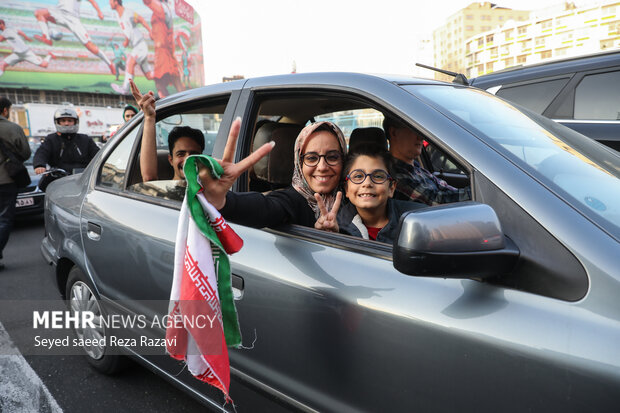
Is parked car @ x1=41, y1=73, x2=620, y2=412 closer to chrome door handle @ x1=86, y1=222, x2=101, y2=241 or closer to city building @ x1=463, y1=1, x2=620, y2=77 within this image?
chrome door handle @ x1=86, y1=222, x2=101, y2=241

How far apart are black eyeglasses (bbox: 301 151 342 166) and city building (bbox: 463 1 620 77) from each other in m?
64.9

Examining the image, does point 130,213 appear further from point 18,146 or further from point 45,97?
point 45,97

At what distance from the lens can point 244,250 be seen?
1597 mm

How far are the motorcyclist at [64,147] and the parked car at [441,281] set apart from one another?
3.99 metres

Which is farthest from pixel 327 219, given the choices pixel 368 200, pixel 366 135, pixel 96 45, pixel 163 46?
pixel 163 46

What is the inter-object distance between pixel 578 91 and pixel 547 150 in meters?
3.34

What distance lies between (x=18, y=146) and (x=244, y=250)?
468 cm

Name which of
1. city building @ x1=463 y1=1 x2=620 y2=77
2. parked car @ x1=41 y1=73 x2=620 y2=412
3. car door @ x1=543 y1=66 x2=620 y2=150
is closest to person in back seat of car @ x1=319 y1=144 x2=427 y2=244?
parked car @ x1=41 y1=73 x2=620 y2=412

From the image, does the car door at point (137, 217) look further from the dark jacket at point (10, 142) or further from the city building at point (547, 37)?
the city building at point (547, 37)

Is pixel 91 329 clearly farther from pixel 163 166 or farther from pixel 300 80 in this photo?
pixel 300 80

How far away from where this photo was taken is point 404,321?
1146 millimetres

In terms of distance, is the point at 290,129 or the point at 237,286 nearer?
the point at 237,286

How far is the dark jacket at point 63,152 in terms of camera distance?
5348 millimetres

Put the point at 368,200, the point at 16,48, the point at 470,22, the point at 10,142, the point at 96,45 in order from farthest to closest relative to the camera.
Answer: the point at 470,22 < the point at 96,45 < the point at 16,48 < the point at 10,142 < the point at 368,200
